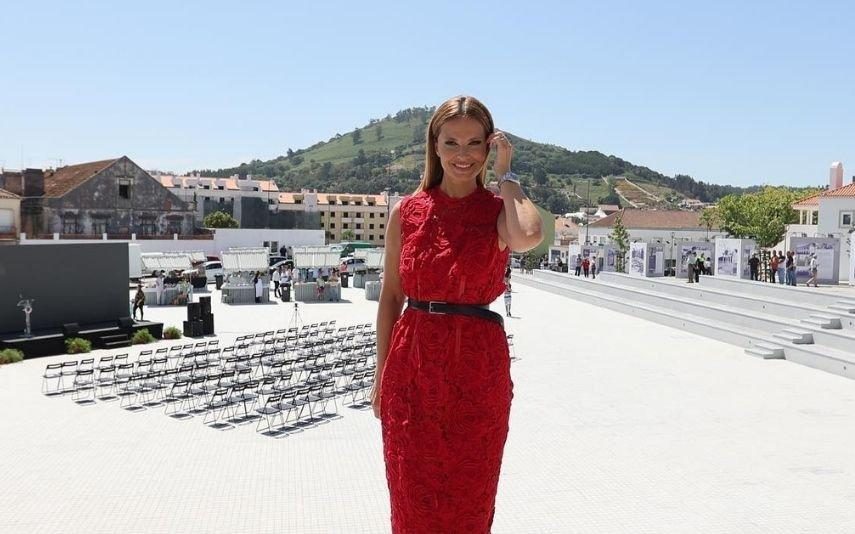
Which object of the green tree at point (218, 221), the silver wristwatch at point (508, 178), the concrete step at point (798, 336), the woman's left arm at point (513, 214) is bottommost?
the concrete step at point (798, 336)

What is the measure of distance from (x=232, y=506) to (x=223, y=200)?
8474cm

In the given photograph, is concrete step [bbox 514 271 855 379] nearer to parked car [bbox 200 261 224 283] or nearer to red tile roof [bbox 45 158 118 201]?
parked car [bbox 200 261 224 283]

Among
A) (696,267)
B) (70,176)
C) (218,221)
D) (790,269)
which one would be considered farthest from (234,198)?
(790,269)

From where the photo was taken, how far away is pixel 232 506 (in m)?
8.56

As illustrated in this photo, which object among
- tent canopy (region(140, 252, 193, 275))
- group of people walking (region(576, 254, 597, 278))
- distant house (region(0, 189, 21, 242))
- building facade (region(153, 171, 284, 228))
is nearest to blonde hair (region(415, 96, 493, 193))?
tent canopy (region(140, 252, 193, 275))

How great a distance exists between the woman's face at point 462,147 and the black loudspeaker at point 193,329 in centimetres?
2044

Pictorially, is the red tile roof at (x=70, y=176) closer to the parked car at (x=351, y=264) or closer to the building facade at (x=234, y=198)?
the building facade at (x=234, y=198)

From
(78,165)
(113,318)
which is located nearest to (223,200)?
(78,165)

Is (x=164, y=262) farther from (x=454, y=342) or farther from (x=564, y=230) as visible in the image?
(x=564, y=230)

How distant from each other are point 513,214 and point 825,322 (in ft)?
67.4

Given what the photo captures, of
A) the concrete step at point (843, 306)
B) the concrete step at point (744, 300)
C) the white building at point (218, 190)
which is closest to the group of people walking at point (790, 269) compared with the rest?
the concrete step at point (744, 300)

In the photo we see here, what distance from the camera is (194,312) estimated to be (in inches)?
882

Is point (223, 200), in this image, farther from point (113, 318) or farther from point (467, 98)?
point (467, 98)

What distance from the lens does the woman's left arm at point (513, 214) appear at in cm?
306
